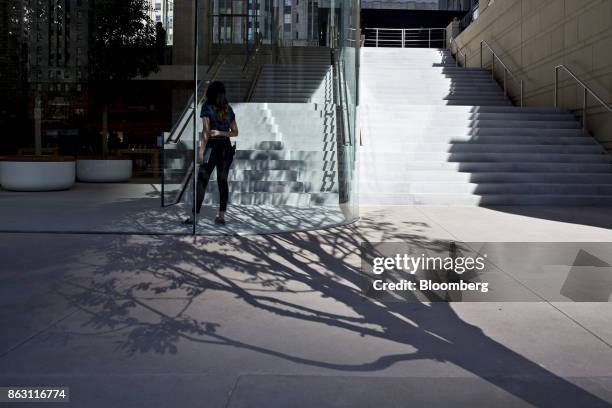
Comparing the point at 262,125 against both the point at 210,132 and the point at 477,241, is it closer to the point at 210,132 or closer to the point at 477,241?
the point at 210,132

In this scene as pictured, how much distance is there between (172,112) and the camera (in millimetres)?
20844

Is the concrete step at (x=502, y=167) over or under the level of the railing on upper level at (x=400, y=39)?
under

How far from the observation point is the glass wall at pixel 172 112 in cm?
791

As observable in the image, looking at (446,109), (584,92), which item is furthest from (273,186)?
(584,92)

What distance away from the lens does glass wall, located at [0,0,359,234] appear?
7910 millimetres

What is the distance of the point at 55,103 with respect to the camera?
18.8 metres

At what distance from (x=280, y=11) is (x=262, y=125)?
211 inches

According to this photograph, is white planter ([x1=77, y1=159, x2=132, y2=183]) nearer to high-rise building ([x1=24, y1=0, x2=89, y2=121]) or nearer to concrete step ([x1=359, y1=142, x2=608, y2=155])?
high-rise building ([x1=24, y1=0, x2=89, y2=121])

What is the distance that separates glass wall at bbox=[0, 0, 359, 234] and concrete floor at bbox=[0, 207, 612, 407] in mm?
2024

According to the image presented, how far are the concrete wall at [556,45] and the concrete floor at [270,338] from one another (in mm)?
8986

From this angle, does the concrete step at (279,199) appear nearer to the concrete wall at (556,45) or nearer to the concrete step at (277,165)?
the concrete step at (277,165)

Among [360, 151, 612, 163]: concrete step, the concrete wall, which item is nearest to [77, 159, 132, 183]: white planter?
[360, 151, 612, 163]: concrete step

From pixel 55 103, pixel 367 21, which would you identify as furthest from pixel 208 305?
pixel 367 21

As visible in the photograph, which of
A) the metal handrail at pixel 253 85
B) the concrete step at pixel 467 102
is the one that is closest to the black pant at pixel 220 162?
the metal handrail at pixel 253 85
